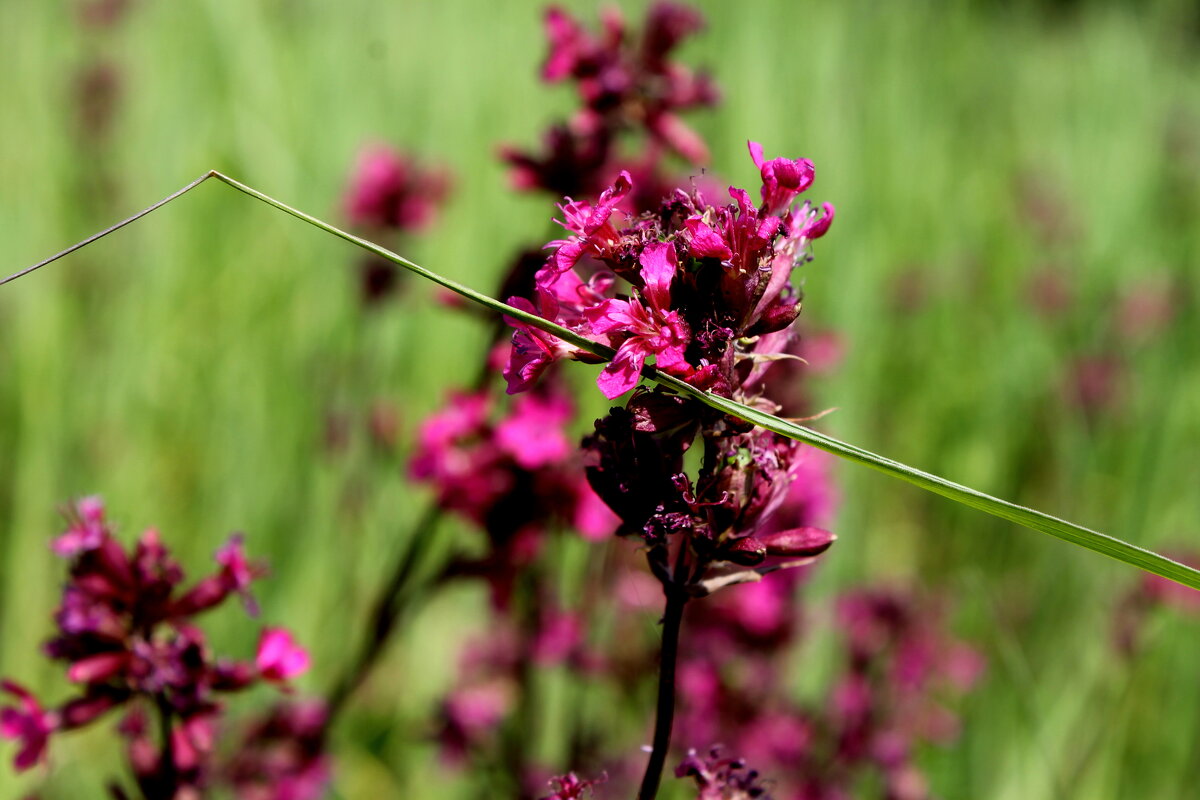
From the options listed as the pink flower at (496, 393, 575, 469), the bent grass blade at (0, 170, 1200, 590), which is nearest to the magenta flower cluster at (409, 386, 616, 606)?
the pink flower at (496, 393, 575, 469)

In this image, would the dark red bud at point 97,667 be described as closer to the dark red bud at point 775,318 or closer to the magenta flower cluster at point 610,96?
the dark red bud at point 775,318

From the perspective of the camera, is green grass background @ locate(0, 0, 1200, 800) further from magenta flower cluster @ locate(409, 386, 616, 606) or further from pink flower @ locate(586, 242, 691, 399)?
pink flower @ locate(586, 242, 691, 399)

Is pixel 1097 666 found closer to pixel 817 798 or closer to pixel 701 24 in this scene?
pixel 817 798

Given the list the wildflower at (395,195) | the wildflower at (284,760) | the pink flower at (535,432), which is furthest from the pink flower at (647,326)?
the wildflower at (395,195)

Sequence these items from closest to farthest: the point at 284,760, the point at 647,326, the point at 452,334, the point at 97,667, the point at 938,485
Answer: the point at 938,485
the point at 647,326
the point at 97,667
the point at 284,760
the point at 452,334

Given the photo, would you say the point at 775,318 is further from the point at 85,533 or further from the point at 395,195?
the point at 395,195

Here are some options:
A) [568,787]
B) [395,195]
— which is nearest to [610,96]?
[568,787]

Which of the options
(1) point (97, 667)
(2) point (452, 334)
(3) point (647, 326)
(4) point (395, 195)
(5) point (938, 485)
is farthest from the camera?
(2) point (452, 334)

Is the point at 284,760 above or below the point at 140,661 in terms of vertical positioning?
below
